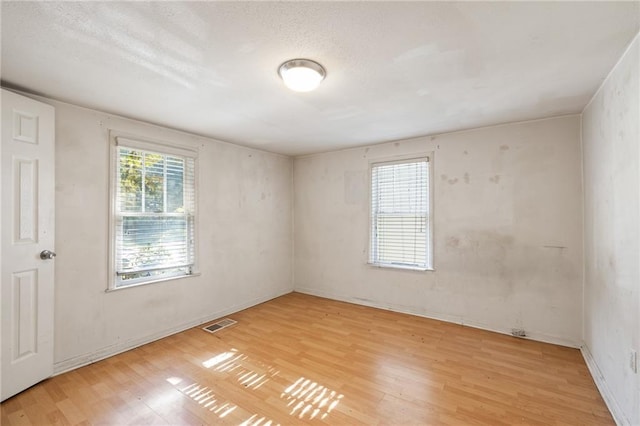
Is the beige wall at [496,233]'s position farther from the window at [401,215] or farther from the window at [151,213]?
the window at [151,213]

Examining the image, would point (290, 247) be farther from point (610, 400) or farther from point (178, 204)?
point (610, 400)

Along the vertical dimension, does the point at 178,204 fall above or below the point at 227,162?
below

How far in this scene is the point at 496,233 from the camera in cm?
329

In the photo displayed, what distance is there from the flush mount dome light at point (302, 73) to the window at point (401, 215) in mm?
2324

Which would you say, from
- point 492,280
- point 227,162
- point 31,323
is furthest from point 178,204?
point 492,280

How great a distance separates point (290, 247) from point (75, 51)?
12.6 ft

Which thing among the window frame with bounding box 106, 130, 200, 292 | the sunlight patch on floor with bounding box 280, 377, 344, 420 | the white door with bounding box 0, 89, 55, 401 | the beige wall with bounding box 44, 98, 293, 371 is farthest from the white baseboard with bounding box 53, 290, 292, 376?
the sunlight patch on floor with bounding box 280, 377, 344, 420

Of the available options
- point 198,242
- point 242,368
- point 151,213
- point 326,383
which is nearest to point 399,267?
point 326,383

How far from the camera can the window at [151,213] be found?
2.89m

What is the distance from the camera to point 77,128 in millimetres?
2600

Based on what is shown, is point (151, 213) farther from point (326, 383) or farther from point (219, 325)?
point (326, 383)

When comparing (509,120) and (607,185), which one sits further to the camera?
(509,120)

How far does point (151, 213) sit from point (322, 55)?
8.37 feet

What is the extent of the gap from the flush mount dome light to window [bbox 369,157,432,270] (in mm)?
2324
